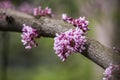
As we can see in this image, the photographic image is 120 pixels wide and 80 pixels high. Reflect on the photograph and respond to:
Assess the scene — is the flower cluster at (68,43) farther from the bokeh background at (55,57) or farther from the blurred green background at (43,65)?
the blurred green background at (43,65)

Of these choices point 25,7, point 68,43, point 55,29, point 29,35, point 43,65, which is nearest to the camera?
point 68,43

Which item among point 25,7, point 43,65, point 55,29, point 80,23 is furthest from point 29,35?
point 43,65

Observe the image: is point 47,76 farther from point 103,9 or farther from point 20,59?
point 103,9

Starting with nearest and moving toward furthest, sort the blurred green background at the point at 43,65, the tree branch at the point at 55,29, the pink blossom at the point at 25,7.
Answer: the tree branch at the point at 55,29
the pink blossom at the point at 25,7
the blurred green background at the point at 43,65

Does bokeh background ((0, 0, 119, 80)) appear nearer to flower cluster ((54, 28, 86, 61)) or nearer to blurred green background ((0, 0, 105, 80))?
blurred green background ((0, 0, 105, 80))

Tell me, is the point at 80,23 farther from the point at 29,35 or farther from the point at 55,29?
the point at 29,35

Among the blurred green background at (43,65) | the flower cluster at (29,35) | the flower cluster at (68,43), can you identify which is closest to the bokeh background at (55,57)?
the blurred green background at (43,65)
